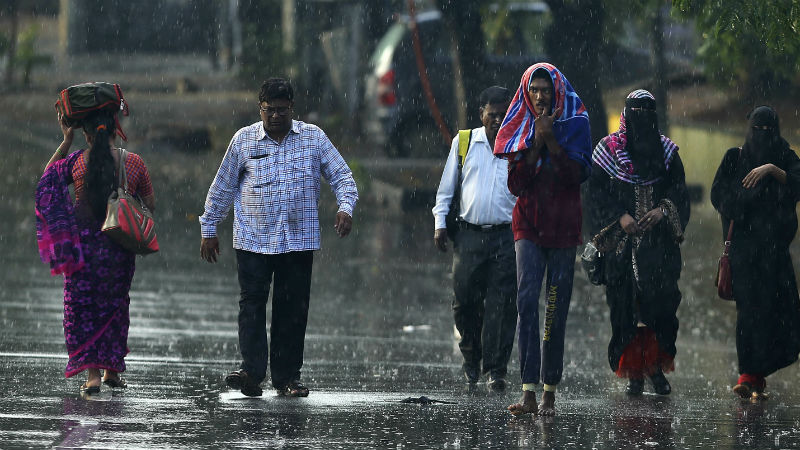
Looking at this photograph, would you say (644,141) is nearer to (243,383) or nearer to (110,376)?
(243,383)

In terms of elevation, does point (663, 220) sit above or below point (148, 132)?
below

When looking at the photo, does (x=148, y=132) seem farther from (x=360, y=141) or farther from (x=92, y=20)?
(x=92, y=20)

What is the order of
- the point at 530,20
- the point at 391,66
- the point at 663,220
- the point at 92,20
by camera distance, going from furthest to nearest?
the point at 92,20
the point at 530,20
the point at 391,66
the point at 663,220

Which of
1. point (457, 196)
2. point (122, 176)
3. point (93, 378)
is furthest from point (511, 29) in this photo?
point (93, 378)

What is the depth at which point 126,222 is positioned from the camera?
8.51 metres

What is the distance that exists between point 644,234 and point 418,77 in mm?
14582

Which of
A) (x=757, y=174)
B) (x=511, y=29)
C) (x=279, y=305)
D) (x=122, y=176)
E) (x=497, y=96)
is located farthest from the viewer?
(x=511, y=29)

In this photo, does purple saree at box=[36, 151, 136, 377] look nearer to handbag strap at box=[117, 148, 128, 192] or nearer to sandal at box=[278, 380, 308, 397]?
handbag strap at box=[117, 148, 128, 192]

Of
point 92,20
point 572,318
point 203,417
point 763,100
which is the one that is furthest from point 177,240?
point 92,20

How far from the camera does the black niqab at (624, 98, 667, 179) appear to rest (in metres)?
9.34

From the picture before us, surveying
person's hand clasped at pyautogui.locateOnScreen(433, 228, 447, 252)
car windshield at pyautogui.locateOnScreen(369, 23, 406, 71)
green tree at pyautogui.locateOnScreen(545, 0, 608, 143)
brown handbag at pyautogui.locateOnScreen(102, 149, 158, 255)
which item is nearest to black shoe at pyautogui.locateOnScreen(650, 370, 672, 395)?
person's hand clasped at pyautogui.locateOnScreen(433, 228, 447, 252)

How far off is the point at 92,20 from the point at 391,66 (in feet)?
71.8

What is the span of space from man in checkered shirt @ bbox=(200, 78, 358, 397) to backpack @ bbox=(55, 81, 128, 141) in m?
0.71

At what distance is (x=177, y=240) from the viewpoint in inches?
690
